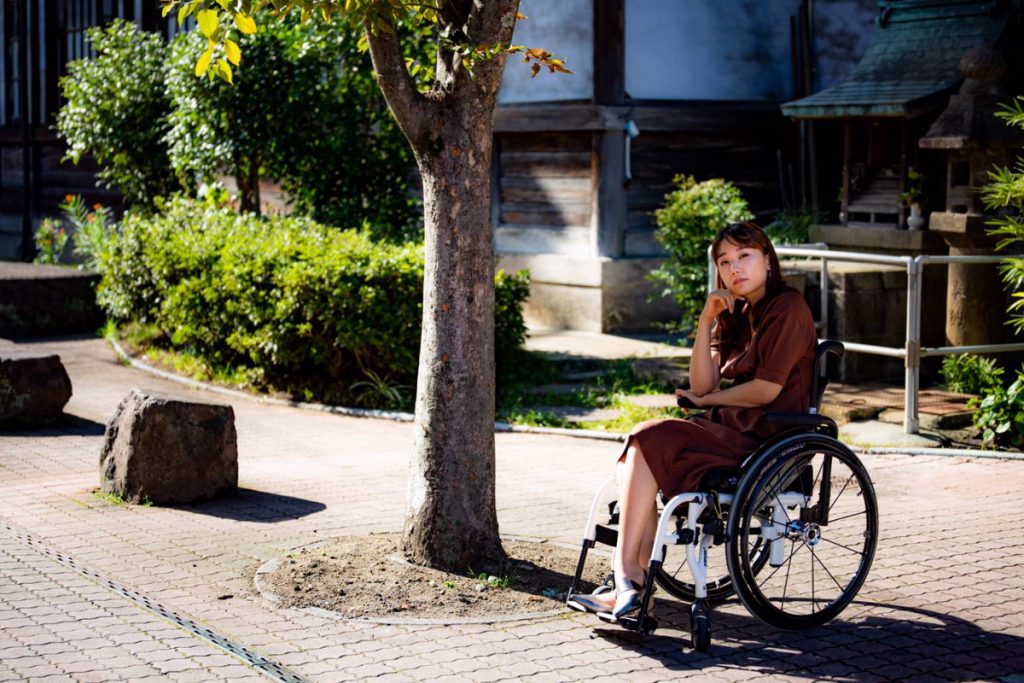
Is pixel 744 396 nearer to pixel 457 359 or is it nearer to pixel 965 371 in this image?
pixel 457 359

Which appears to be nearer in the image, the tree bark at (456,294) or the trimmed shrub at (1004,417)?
the tree bark at (456,294)

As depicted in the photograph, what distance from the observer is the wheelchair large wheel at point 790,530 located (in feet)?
17.1

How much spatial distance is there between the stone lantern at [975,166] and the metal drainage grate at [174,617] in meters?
6.68

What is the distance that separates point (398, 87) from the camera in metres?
6.00

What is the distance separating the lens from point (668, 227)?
482 inches

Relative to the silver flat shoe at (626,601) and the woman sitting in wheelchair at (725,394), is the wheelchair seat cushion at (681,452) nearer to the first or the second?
the woman sitting in wheelchair at (725,394)

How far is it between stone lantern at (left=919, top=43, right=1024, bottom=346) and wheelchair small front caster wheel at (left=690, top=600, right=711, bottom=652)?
231 inches

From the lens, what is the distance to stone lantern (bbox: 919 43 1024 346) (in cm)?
1032

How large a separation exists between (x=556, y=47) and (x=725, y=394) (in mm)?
9452

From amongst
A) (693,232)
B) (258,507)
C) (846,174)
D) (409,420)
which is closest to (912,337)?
(693,232)

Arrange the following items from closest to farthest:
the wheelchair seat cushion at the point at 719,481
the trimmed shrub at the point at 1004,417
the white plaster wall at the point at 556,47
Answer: the wheelchair seat cushion at the point at 719,481 < the trimmed shrub at the point at 1004,417 < the white plaster wall at the point at 556,47

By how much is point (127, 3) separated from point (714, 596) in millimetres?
16227

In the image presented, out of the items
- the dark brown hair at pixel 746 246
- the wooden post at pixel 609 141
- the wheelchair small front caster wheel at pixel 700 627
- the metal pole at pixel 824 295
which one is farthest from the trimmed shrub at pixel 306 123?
the wheelchair small front caster wheel at pixel 700 627

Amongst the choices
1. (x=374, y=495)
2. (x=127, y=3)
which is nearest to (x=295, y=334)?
(x=374, y=495)
